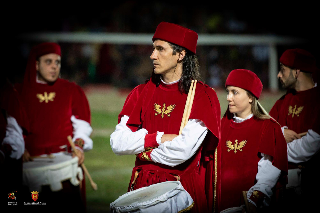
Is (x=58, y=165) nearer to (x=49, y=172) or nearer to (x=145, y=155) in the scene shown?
(x=49, y=172)

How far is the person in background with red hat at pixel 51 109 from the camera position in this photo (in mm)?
5676

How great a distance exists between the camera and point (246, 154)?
4332mm

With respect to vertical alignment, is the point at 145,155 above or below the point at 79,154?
above

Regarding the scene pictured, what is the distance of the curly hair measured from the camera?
3.82 metres

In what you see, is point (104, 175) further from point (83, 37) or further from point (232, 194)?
point (83, 37)

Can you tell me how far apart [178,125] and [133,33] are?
1858 cm

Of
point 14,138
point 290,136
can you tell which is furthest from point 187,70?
point 14,138

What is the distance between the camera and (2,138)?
16.4ft

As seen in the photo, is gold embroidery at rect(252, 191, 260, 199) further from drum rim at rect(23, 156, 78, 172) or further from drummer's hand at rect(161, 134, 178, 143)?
drum rim at rect(23, 156, 78, 172)

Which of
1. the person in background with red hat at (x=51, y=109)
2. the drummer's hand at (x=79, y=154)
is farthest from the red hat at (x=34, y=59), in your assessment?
the drummer's hand at (x=79, y=154)

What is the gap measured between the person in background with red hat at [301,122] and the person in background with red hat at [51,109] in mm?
2376

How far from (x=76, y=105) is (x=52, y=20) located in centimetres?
1690

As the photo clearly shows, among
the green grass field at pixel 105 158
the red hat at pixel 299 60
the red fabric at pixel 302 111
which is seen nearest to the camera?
the red fabric at pixel 302 111

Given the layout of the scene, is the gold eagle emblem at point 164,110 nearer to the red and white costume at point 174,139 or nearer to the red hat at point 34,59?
the red and white costume at point 174,139
